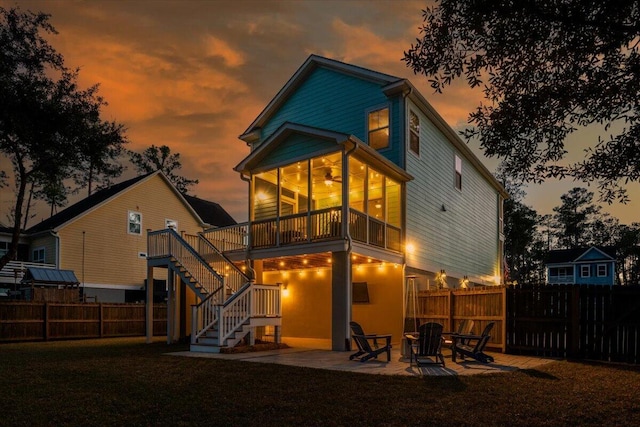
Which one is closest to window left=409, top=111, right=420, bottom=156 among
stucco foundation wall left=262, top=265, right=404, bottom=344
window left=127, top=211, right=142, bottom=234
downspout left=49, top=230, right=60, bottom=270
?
stucco foundation wall left=262, top=265, right=404, bottom=344

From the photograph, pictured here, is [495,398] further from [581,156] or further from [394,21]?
[394,21]

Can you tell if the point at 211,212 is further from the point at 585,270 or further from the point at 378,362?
the point at 585,270

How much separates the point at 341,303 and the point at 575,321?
5.98 m

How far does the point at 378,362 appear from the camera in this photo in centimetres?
1106

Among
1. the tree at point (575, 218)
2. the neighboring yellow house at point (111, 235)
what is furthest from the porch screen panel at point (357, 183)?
the tree at point (575, 218)

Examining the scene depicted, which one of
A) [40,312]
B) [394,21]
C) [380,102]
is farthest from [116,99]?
Answer: [394,21]

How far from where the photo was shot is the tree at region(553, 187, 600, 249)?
6831 cm

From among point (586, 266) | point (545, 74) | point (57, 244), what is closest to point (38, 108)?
point (57, 244)

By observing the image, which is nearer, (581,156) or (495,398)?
(495,398)

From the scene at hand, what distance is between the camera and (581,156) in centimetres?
785

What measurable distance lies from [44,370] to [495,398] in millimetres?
8732

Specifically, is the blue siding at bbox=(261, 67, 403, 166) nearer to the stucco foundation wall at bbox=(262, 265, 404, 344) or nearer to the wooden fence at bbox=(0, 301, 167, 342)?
the stucco foundation wall at bbox=(262, 265, 404, 344)

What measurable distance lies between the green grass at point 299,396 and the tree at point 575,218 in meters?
65.5

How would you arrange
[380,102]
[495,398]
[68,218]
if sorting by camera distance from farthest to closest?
[68,218], [380,102], [495,398]
